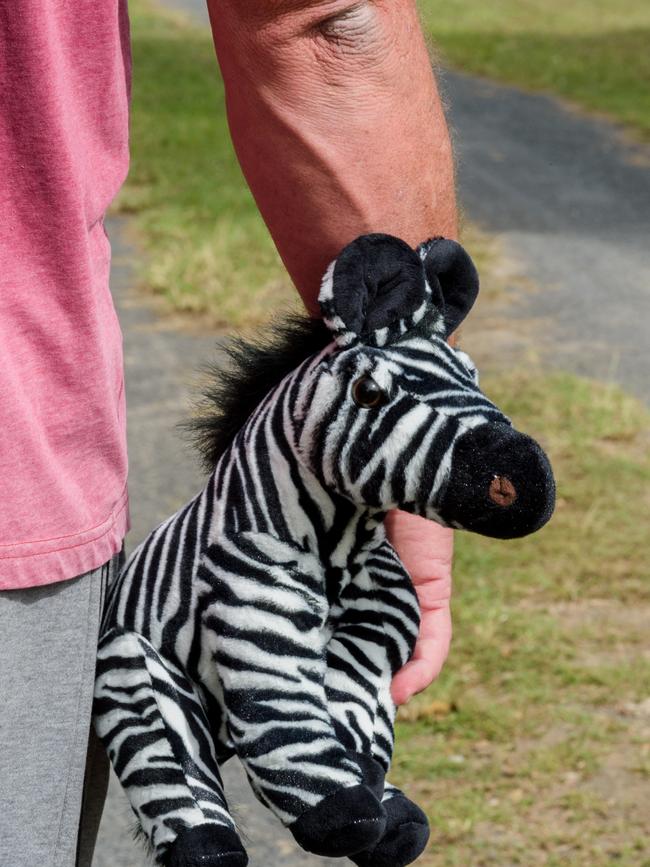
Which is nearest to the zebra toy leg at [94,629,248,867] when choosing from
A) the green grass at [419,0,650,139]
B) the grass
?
the grass

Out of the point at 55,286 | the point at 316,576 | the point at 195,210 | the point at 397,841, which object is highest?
the point at 55,286

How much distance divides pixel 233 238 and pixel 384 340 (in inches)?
231

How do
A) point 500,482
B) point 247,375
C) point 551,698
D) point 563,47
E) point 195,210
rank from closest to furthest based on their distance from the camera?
point 500,482
point 247,375
point 551,698
point 195,210
point 563,47

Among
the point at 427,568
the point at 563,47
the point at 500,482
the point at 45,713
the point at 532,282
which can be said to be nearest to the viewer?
the point at 500,482

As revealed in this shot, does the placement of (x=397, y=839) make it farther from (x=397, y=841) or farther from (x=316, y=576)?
(x=316, y=576)

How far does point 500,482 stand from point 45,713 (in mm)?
535

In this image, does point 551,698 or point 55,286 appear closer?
point 55,286

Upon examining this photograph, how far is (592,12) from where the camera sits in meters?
18.0

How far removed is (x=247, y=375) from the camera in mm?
1500

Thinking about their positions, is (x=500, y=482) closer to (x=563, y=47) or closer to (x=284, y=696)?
(x=284, y=696)

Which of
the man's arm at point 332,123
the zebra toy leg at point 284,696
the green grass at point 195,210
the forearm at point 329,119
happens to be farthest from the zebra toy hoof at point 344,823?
the green grass at point 195,210

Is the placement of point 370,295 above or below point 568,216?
above

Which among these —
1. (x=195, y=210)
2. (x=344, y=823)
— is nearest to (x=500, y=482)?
(x=344, y=823)

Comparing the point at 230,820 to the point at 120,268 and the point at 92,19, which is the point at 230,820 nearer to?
the point at 92,19
